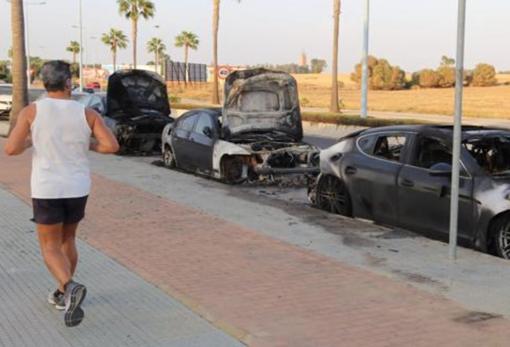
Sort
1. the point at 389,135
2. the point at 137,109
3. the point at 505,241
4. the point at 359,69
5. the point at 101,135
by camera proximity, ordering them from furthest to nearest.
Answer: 1. the point at 359,69
2. the point at 137,109
3. the point at 389,135
4. the point at 505,241
5. the point at 101,135

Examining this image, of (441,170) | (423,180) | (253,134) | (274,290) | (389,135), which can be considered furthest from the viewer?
(253,134)

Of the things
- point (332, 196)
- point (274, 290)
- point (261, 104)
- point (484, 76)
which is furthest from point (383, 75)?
point (274, 290)

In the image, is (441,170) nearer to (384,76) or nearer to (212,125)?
(212,125)

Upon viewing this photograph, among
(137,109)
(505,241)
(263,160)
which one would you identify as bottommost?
(505,241)

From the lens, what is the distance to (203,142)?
12.8 meters


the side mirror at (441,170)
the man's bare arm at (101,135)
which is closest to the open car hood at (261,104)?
the side mirror at (441,170)

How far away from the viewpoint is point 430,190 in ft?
24.5

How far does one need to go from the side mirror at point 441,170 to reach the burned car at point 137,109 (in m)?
10.2

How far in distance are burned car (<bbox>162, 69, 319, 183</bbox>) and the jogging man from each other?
711 cm

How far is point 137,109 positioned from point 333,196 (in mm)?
9335

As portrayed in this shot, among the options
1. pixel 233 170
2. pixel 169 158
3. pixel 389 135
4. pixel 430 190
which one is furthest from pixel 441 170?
Result: pixel 169 158

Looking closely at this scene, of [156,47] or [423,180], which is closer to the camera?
[423,180]

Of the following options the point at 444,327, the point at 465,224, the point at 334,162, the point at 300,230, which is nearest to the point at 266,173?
the point at 334,162

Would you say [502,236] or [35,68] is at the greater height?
[35,68]
